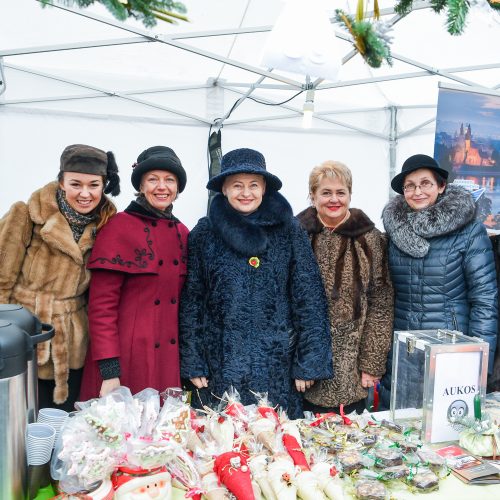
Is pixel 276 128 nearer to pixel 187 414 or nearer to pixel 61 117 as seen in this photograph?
pixel 61 117

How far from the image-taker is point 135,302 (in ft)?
6.85

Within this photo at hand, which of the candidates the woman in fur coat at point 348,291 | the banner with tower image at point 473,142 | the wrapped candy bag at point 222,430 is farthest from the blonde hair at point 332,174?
the wrapped candy bag at point 222,430

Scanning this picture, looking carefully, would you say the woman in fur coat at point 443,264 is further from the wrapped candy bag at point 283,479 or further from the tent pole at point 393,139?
the tent pole at point 393,139

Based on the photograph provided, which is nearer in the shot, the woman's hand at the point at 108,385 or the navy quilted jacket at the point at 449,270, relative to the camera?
the woman's hand at the point at 108,385

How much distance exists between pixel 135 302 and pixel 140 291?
51mm

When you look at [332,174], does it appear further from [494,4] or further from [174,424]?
[174,424]

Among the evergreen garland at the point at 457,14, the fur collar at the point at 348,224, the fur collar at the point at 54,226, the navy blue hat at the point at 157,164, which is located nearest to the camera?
the evergreen garland at the point at 457,14

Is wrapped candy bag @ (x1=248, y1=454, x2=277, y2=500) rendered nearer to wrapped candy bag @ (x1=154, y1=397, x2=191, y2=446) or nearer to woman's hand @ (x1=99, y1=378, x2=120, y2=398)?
wrapped candy bag @ (x1=154, y1=397, x2=191, y2=446)

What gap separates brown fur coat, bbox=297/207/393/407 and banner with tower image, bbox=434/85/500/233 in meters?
0.72

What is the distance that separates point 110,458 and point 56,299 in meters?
1.07

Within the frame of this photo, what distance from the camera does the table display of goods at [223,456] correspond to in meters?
1.14

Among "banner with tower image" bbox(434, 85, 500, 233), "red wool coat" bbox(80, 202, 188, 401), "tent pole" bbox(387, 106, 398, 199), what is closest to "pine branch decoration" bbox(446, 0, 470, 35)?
"red wool coat" bbox(80, 202, 188, 401)

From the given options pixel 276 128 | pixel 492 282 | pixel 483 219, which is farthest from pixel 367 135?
pixel 492 282

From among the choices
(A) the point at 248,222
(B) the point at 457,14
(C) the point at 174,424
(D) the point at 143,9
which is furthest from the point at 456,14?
(C) the point at 174,424
